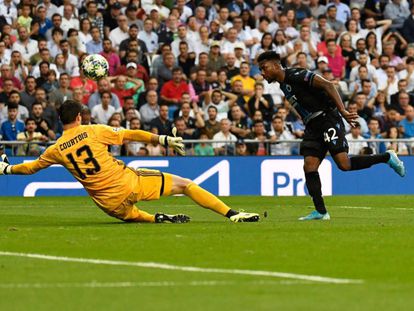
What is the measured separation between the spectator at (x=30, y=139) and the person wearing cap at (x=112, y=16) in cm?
465

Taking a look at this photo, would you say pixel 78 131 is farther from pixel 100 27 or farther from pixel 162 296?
pixel 100 27

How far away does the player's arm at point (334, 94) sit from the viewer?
50.9 feet

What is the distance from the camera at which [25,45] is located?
27.9 metres

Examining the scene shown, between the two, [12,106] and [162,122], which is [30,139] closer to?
[12,106]

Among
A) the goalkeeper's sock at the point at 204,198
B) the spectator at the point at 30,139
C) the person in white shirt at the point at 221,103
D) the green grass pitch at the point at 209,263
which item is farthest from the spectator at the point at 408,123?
the goalkeeper's sock at the point at 204,198

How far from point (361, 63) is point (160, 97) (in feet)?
17.5

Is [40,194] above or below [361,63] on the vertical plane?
below

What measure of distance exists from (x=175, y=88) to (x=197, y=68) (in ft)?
3.43

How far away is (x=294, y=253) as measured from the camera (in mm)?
11289

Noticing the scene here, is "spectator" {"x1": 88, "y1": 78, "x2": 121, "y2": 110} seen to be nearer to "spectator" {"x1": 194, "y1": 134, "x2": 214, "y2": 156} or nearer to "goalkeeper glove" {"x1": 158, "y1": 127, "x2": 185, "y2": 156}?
"spectator" {"x1": 194, "y1": 134, "x2": 214, "y2": 156}

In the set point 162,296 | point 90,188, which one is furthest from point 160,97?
point 162,296

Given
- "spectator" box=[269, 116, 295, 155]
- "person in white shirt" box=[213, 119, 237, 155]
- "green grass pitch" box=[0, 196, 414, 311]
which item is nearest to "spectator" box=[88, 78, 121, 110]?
"person in white shirt" box=[213, 119, 237, 155]

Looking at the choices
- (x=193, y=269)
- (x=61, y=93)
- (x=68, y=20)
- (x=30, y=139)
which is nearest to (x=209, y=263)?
(x=193, y=269)

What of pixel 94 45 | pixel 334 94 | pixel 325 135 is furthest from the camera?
pixel 94 45
